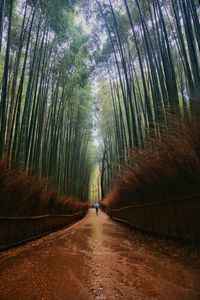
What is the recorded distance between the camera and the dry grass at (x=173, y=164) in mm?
2411

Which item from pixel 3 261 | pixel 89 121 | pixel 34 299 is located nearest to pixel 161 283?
pixel 34 299

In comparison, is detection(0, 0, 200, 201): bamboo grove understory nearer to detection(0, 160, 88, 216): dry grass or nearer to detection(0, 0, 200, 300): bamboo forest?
detection(0, 0, 200, 300): bamboo forest

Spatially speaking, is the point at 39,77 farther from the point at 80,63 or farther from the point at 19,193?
the point at 19,193

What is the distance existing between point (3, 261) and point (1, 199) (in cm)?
80

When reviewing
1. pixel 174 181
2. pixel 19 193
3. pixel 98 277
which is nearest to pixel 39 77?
pixel 19 193

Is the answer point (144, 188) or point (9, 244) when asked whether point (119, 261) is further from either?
point (144, 188)

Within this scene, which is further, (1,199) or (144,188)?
(144,188)

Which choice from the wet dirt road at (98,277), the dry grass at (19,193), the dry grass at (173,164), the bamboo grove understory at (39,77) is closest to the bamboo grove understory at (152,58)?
the dry grass at (173,164)

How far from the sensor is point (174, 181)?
303cm

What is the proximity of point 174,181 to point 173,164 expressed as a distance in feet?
0.99

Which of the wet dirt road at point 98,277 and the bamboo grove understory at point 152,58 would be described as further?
the bamboo grove understory at point 152,58

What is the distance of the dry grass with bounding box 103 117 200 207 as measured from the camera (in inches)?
94.9

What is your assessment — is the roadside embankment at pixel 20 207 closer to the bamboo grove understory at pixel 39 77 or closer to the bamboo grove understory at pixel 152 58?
the bamboo grove understory at pixel 39 77

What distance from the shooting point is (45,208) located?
17.2 ft
